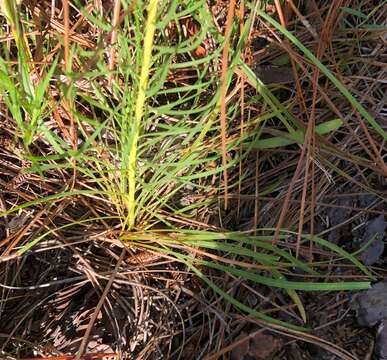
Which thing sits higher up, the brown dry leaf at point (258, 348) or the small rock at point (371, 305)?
the small rock at point (371, 305)

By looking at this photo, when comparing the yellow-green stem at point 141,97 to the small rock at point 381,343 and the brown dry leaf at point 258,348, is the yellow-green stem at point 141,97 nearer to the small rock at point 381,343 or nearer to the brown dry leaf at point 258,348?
the brown dry leaf at point 258,348

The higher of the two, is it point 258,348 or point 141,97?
point 141,97

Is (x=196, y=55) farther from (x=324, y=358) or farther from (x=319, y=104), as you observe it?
(x=324, y=358)

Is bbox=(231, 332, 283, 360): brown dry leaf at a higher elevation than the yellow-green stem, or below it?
below

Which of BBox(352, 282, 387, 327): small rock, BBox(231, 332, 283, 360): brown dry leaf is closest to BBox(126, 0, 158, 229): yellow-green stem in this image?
BBox(231, 332, 283, 360): brown dry leaf

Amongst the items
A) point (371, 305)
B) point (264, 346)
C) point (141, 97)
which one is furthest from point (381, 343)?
point (141, 97)

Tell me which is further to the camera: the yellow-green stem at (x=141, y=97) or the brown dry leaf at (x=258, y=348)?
the brown dry leaf at (x=258, y=348)

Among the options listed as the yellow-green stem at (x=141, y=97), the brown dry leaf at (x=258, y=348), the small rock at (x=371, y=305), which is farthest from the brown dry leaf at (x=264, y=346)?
the yellow-green stem at (x=141, y=97)

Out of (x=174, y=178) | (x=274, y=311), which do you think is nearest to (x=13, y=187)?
(x=174, y=178)

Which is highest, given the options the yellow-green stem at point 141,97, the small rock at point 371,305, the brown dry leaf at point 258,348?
the yellow-green stem at point 141,97

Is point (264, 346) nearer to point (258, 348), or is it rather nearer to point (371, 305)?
point (258, 348)

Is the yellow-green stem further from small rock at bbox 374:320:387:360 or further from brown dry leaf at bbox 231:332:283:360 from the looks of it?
small rock at bbox 374:320:387:360
